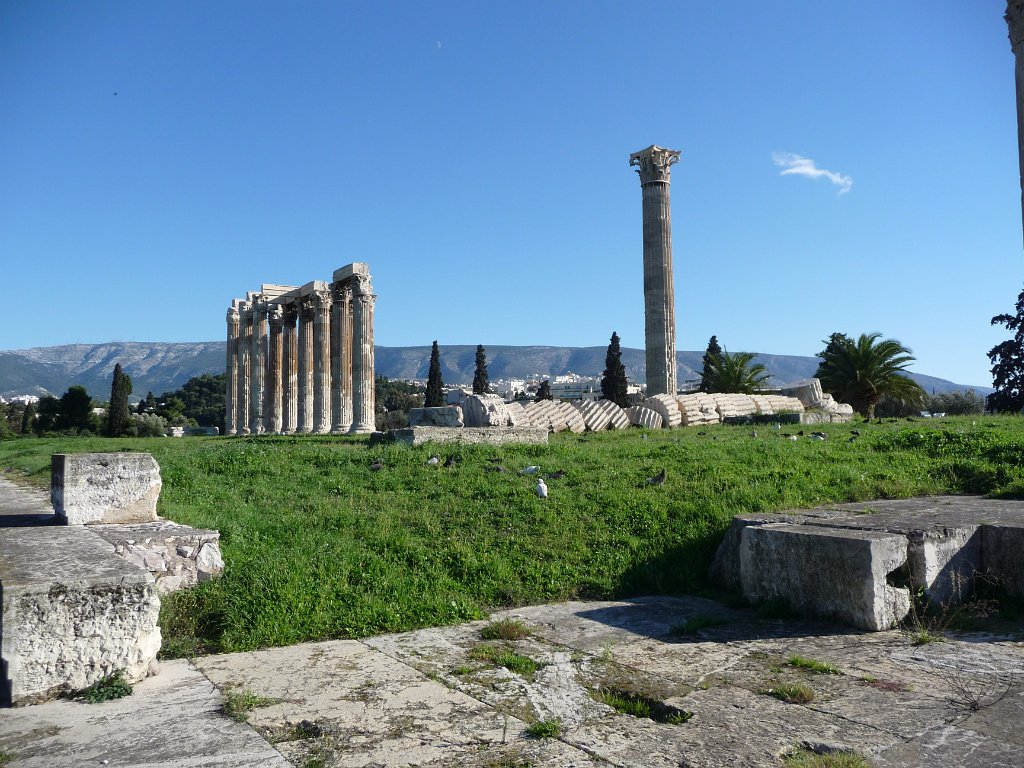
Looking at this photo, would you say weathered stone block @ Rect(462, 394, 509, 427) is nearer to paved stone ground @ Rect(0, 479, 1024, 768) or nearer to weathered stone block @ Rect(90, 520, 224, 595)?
weathered stone block @ Rect(90, 520, 224, 595)

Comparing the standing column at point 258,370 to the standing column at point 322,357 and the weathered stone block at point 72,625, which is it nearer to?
the standing column at point 322,357

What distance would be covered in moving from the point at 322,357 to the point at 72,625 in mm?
30287

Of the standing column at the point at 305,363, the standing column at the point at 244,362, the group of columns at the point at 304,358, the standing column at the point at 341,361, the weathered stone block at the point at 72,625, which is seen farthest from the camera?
the standing column at the point at 244,362

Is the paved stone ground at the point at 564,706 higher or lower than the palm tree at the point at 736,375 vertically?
lower

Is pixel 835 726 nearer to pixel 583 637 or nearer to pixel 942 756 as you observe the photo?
pixel 942 756

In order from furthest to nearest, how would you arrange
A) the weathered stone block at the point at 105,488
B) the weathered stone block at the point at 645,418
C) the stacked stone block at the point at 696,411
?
the stacked stone block at the point at 696,411 → the weathered stone block at the point at 645,418 → the weathered stone block at the point at 105,488

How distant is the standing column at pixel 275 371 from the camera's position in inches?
1496

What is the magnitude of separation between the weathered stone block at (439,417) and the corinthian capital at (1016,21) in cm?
1337

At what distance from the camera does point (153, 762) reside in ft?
11.7

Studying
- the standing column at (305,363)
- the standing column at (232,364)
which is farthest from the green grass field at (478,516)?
the standing column at (232,364)

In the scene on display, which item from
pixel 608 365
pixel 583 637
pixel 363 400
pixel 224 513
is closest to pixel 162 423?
pixel 363 400

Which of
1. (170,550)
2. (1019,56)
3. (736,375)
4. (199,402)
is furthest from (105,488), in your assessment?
(199,402)

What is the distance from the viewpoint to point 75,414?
54.1 metres

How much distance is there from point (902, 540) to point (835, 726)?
2.54 m
